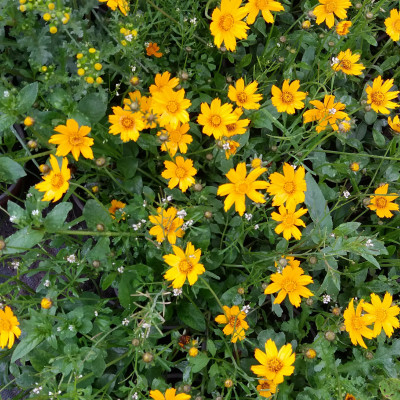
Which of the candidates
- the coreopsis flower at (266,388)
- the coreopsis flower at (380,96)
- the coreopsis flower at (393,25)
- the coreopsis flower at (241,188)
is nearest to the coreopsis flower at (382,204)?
the coreopsis flower at (380,96)

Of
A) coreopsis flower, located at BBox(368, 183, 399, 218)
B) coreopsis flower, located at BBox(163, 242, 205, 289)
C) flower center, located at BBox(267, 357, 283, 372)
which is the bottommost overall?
flower center, located at BBox(267, 357, 283, 372)

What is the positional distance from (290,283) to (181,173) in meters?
0.62

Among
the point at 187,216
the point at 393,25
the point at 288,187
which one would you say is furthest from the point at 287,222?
the point at 393,25

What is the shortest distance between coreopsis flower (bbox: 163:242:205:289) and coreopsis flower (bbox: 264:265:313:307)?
337 mm

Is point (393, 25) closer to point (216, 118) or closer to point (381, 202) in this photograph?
point (381, 202)

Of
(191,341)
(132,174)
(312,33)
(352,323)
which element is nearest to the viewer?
(191,341)

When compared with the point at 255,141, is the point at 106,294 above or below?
below

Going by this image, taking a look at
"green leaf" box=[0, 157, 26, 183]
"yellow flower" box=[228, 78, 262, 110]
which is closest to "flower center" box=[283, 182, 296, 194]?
"yellow flower" box=[228, 78, 262, 110]

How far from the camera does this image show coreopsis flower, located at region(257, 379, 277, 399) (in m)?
1.60

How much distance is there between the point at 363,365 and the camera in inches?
73.0

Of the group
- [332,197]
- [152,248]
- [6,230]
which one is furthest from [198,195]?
[6,230]

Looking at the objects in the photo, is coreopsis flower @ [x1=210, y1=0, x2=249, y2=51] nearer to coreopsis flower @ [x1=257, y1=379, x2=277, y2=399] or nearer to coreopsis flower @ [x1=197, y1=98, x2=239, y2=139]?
coreopsis flower @ [x1=197, y1=98, x2=239, y2=139]

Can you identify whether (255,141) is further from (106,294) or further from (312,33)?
(106,294)

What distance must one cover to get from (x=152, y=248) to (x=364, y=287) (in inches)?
39.6
